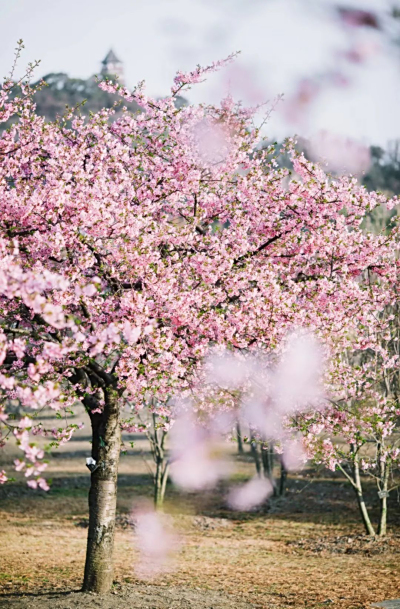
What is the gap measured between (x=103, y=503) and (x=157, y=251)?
392cm

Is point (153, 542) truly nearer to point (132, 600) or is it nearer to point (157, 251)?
point (132, 600)

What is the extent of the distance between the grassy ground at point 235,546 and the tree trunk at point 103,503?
94 cm

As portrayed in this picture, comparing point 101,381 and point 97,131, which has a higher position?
point 97,131

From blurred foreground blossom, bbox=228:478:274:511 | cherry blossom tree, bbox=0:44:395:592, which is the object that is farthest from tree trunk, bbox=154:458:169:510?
cherry blossom tree, bbox=0:44:395:592

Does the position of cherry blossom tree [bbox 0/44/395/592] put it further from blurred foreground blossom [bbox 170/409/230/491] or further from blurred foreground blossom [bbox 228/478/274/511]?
blurred foreground blossom [bbox 170/409/230/491]

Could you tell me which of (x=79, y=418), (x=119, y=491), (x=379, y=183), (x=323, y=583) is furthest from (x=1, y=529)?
(x=379, y=183)

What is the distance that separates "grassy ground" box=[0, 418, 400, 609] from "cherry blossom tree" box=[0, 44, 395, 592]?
3.02 metres

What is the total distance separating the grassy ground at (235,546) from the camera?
10594 millimetres

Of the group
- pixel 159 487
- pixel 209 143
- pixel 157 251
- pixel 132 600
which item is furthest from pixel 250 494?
pixel 157 251

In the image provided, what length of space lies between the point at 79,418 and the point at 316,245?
41.9 meters

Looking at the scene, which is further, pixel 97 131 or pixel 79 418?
pixel 79 418

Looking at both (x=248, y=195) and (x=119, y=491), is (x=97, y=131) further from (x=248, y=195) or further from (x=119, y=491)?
(x=119, y=491)

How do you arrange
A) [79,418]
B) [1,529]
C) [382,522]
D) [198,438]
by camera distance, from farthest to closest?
[79,418]
[198,438]
[1,529]
[382,522]

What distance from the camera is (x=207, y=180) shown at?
10211 millimetres
